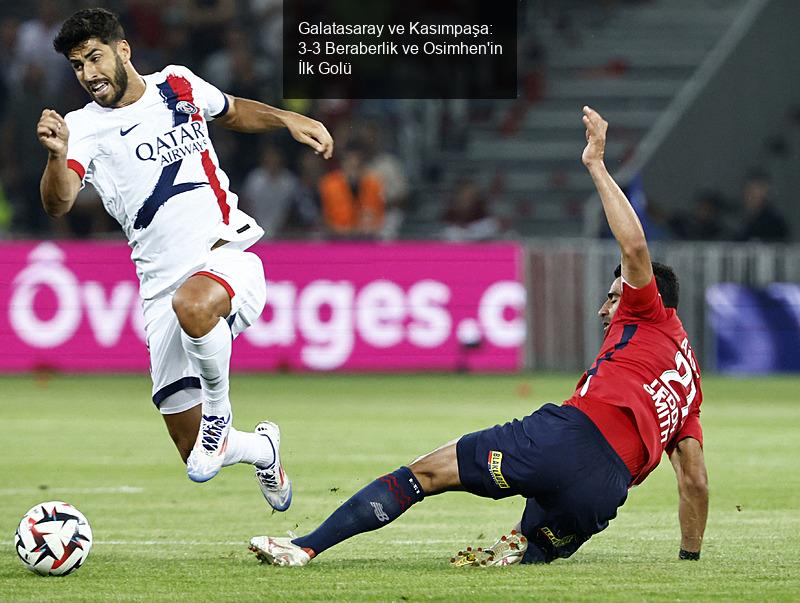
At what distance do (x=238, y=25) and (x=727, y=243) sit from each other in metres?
7.90

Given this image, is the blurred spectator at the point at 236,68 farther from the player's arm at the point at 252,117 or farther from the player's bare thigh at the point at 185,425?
the player's bare thigh at the point at 185,425

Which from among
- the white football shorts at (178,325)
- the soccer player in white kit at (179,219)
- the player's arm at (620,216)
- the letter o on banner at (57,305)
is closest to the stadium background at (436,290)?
the letter o on banner at (57,305)

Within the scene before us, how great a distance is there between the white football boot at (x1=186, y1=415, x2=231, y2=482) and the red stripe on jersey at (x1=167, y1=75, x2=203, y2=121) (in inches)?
63.1

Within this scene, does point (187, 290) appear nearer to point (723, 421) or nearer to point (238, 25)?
Answer: point (723, 421)

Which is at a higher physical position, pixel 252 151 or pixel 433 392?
pixel 252 151

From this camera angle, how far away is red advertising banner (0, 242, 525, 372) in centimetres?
1945

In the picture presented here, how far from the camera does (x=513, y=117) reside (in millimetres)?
25250

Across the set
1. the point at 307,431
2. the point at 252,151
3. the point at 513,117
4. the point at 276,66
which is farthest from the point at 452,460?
the point at 513,117

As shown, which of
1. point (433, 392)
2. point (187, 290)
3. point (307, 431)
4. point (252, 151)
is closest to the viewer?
point (187, 290)

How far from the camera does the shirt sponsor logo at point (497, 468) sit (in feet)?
22.0

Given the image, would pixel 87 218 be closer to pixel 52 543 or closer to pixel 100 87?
pixel 100 87

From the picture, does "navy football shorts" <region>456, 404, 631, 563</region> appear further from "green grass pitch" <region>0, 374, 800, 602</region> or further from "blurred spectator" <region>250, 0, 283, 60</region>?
"blurred spectator" <region>250, 0, 283, 60</region>

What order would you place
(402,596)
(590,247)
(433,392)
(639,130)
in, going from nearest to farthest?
(402,596) < (433,392) < (590,247) < (639,130)

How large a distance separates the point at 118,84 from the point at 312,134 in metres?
1.00
